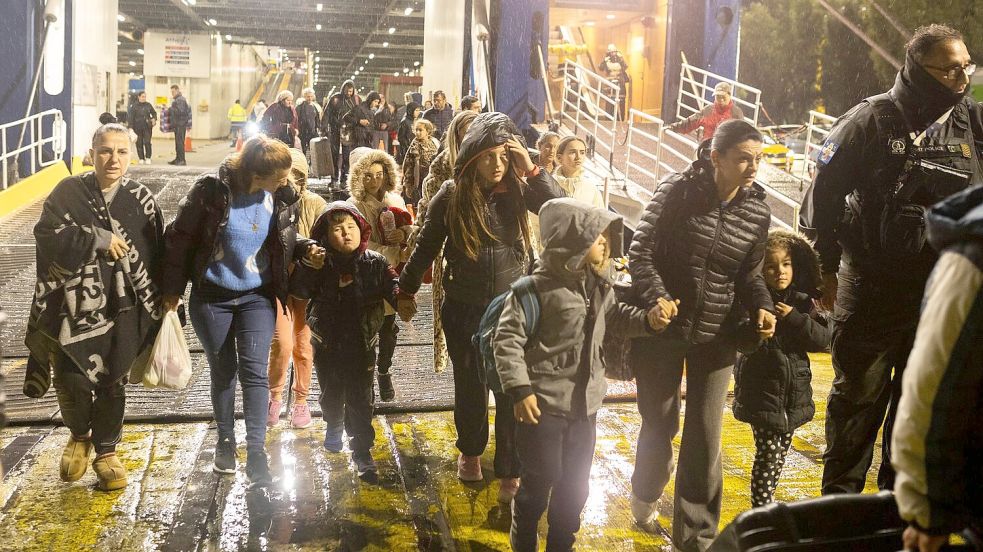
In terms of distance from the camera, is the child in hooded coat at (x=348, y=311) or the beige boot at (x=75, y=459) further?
the child in hooded coat at (x=348, y=311)

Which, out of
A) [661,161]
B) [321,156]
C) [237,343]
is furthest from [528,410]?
[321,156]

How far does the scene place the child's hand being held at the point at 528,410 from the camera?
3877 millimetres

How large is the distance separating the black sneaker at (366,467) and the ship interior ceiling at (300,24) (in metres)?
31.6

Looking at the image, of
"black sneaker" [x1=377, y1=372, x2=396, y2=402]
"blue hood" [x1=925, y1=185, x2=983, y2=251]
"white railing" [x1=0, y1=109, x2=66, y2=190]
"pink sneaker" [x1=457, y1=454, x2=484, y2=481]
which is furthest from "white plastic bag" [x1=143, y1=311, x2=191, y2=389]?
"white railing" [x1=0, y1=109, x2=66, y2=190]

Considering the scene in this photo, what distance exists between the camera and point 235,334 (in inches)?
202

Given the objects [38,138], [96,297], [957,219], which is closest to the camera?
[957,219]

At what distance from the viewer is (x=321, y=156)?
17172 mm

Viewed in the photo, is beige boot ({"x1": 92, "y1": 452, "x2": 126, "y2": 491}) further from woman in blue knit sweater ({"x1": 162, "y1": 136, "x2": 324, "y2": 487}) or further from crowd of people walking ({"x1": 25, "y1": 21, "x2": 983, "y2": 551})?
woman in blue knit sweater ({"x1": 162, "y1": 136, "x2": 324, "y2": 487})

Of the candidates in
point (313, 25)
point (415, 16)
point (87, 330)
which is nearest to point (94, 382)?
point (87, 330)

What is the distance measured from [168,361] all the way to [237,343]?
0.36 metres

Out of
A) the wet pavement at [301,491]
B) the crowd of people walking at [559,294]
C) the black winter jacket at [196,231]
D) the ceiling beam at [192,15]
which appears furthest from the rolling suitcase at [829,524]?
the ceiling beam at [192,15]

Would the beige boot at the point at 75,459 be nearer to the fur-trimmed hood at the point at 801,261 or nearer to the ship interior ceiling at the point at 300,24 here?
the fur-trimmed hood at the point at 801,261

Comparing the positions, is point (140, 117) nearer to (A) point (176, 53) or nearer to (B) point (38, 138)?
(B) point (38, 138)

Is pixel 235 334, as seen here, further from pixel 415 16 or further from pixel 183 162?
pixel 415 16
